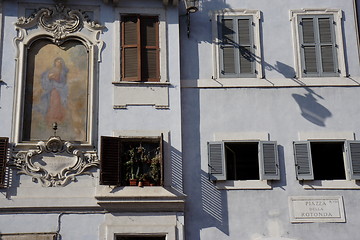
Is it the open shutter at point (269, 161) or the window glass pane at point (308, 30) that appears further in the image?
the window glass pane at point (308, 30)

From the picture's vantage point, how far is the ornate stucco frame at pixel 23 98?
43.1 ft

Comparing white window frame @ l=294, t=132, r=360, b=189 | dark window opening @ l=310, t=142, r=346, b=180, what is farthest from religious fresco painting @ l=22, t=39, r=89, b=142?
dark window opening @ l=310, t=142, r=346, b=180

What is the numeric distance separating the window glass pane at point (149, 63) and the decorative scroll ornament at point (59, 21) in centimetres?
136

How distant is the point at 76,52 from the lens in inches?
558

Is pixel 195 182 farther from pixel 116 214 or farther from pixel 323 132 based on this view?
pixel 323 132

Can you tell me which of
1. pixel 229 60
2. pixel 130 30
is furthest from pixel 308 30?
pixel 130 30

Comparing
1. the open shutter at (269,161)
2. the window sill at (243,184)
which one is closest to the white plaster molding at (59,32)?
the window sill at (243,184)

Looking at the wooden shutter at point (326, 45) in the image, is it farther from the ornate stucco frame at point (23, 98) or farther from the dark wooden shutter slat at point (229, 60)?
the ornate stucco frame at point (23, 98)

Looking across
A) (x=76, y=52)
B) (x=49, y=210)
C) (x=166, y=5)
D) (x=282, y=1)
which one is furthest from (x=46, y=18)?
(x=282, y=1)

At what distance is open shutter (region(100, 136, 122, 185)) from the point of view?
12844 mm

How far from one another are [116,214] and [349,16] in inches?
312

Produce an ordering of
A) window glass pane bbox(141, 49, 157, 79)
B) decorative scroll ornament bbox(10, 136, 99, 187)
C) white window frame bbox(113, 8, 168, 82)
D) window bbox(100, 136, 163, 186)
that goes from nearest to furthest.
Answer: window bbox(100, 136, 163, 186), decorative scroll ornament bbox(10, 136, 99, 187), white window frame bbox(113, 8, 168, 82), window glass pane bbox(141, 49, 157, 79)

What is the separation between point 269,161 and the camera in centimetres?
1355

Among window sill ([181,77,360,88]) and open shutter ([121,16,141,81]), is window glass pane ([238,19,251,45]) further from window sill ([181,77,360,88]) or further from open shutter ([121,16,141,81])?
open shutter ([121,16,141,81])
